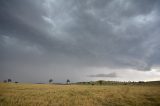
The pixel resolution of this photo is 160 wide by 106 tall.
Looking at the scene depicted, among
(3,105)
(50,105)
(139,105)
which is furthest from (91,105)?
(3,105)

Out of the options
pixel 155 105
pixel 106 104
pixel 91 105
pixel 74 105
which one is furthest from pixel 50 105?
pixel 155 105

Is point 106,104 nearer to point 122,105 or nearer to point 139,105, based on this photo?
point 122,105

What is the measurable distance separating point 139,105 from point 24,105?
15594mm

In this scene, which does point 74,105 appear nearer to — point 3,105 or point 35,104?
point 35,104

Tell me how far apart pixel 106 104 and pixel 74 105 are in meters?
5.18

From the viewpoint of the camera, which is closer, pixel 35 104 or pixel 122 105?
pixel 35 104

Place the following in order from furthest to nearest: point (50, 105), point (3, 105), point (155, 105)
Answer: point (155, 105), point (50, 105), point (3, 105)

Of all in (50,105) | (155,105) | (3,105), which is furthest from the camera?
(155,105)

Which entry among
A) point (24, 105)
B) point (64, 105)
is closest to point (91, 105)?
point (64, 105)

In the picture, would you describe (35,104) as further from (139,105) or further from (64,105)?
(139,105)

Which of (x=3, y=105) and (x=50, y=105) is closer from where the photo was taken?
(x=3, y=105)

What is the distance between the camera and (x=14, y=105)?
1970cm

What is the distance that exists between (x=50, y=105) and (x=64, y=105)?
181 cm

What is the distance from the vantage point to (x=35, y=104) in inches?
827
